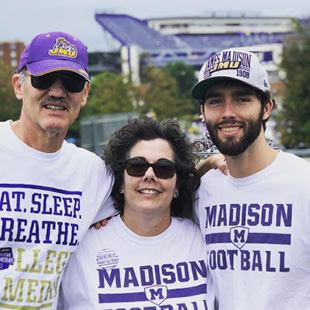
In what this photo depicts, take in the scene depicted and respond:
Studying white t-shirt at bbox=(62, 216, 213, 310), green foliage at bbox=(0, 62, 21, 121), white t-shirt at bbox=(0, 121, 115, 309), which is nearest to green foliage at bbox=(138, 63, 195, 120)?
green foliage at bbox=(0, 62, 21, 121)

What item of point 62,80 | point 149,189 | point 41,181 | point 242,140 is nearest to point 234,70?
point 242,140

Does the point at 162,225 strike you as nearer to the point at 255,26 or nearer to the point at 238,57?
the point at 238,57

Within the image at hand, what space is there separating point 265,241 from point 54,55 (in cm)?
156

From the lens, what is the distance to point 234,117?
339cm

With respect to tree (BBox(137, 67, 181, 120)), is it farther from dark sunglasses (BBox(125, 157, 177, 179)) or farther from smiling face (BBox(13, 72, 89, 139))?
smiling face (BBox(13, 72, 89, 139))

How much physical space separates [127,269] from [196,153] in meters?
1.02

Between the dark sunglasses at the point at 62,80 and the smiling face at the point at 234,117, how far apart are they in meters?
0.76

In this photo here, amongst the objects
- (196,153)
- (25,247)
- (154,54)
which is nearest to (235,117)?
(196,153)

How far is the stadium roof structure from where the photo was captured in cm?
12000

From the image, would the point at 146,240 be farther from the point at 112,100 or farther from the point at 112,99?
the point at 112,99

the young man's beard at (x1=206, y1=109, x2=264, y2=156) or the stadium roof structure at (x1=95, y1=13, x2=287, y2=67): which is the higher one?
the stadium roof structure at (x1=95, y1=13, x2=287, y2=67)

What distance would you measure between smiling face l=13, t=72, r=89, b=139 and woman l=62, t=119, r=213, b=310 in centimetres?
52

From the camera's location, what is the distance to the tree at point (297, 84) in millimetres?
22031

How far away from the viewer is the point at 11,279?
3322 mm
